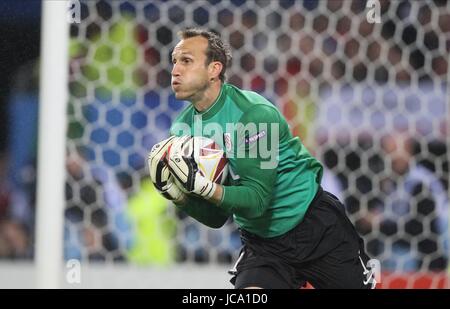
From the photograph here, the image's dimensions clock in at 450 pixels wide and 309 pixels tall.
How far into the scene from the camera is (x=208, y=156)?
83.9 inches

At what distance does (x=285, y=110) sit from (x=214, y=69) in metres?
1.28

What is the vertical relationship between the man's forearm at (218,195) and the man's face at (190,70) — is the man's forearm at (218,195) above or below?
below

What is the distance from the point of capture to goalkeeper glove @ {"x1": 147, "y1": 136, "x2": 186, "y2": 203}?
2.09 metres

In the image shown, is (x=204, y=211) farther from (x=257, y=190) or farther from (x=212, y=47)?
(x=212, y=47)

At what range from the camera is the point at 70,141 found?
3.26 meters

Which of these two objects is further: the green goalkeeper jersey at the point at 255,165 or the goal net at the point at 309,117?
the goal net at the point at 309,117

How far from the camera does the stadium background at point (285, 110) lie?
340cm

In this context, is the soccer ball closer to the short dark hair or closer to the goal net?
the short dark hair

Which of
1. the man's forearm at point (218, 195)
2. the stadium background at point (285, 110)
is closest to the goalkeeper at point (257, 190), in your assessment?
the man's forearm at point (218, 195)

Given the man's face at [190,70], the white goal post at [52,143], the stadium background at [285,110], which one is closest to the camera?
the man's face at [190,70]

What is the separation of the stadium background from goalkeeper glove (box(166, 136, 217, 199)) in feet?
4.29

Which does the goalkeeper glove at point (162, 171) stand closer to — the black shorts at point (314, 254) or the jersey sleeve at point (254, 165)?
the jersey sleeve at point (254, 165)
